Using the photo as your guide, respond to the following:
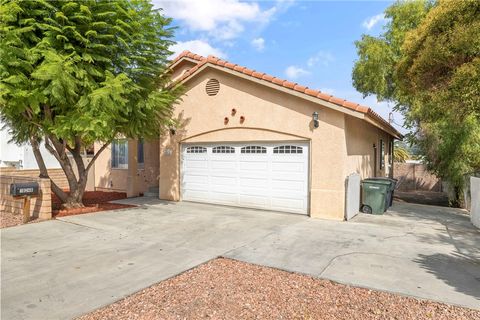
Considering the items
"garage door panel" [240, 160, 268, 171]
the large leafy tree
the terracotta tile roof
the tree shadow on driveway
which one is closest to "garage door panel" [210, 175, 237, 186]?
"garage door panel" [240, 160, 268, 171]

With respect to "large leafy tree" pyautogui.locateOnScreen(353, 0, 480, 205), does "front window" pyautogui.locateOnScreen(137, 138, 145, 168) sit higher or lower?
lower

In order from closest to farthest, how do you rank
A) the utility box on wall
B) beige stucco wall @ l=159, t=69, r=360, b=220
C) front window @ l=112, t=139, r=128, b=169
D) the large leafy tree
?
the large leafy tree < the utility box on wall < beige stucco wall @ l=159, t=69, r=360, b=220 < front window @ l=112, t=139, r=128, b=169

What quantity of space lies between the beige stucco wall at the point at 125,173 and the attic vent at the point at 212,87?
4.01 metres

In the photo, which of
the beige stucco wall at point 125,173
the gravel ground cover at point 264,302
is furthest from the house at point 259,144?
the gravel ground cover at point 264,302

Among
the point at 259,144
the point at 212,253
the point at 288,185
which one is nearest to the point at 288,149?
the point at 259,144

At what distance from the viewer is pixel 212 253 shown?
6215 millimetres

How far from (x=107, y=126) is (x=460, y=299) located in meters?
8.32

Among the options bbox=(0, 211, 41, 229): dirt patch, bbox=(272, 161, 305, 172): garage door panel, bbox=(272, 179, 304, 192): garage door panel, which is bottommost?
bbox=(0, 211, 41, 229): dirt patch

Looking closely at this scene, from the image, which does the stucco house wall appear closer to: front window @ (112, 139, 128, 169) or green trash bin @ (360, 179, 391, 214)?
green trash bin @ (360, 179, 391, 214)

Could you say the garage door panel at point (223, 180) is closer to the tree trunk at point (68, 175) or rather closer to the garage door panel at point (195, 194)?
the garage door panel at point (195, 194)

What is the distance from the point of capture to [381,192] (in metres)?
10.2

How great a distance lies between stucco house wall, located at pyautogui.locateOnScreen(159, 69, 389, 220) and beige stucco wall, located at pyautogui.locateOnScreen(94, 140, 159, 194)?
6.02ft

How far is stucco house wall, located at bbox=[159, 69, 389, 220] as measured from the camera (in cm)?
941

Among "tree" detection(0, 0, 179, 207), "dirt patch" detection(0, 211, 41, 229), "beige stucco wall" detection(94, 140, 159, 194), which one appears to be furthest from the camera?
"beige stucco wall" detection(94, 140, 159, 194)
